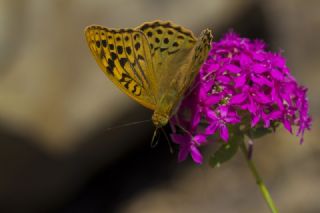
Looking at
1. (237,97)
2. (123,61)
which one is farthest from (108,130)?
(237,97)

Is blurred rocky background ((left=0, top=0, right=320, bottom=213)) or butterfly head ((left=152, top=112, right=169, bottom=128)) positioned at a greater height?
butterfly head ((left=152, top=112, right=169, bottom=128))

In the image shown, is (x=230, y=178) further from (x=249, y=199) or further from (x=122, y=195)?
(x=122, y=195)

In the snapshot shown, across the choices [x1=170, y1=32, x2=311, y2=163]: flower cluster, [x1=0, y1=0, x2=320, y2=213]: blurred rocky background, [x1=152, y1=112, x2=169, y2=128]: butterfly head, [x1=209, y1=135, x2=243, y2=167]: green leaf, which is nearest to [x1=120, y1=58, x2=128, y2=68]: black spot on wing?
[x1=152, y1=112, x2=169, y2=128]: butterfly head

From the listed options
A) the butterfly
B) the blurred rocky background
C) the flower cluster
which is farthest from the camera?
the blurred rocky background

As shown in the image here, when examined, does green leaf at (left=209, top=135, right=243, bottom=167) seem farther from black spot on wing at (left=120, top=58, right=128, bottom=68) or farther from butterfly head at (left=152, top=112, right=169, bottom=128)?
black spot on wing at (left=120, top=58, right=128, bottom=68)

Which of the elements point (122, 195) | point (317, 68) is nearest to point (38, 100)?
point (122, 195)

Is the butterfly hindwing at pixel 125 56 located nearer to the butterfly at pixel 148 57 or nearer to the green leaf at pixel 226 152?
the butterfly at pixel 148 57

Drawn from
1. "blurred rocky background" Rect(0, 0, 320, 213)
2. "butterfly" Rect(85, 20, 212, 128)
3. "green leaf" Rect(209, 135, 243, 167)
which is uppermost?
"butterfly" Rect(85, 20, 212, 128)
